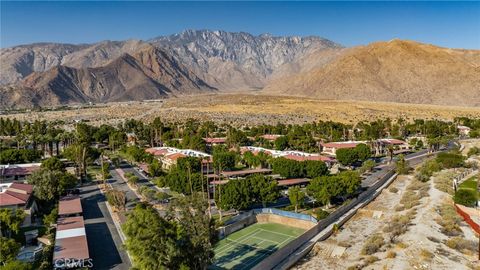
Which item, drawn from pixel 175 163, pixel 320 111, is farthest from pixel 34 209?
pixel 320 111

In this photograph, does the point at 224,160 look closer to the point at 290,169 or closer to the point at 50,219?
the point at 290,169

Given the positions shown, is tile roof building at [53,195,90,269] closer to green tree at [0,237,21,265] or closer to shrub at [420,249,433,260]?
green tree at [0,237,21,265]

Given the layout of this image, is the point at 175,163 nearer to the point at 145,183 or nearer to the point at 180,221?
the point at 145,183

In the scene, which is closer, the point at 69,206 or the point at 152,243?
the point at 152,243

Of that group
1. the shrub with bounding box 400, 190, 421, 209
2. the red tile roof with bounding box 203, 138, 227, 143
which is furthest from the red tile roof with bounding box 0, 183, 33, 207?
the red tile roof with bounding box 203, 138, 227, 143

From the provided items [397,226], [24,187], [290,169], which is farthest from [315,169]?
[24,187]

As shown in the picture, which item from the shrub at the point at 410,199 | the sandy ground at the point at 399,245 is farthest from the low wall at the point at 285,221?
the shrub at the point at 410,199
